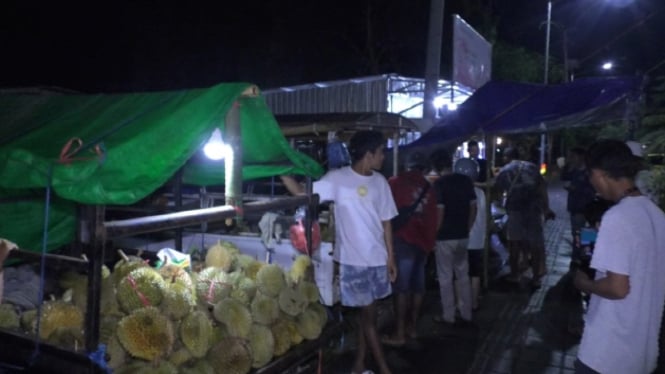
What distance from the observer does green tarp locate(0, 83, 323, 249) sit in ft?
7.59

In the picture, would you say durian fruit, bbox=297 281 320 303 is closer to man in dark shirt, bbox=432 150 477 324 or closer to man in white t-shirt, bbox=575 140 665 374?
man in white t-shirt, bbox=575 140 665 374

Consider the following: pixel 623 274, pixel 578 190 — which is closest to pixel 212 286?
pixel 623 274

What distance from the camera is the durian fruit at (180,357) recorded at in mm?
2936

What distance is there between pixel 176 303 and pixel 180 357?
0.31 meters

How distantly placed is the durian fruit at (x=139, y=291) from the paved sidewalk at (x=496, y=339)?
1.68 metres

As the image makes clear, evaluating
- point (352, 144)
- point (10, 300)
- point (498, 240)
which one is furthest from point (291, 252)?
point (498, 240)

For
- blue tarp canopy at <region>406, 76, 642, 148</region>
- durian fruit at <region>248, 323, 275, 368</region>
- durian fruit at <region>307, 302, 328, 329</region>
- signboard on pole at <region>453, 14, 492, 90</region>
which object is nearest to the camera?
durian fruit at <region>248, 323, 275, 368</region>

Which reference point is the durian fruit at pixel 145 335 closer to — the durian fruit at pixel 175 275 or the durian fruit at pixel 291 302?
the durian fruit at pixel 175 275

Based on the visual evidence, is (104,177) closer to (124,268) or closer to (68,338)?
(68,338)

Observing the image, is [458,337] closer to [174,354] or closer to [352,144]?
[352,144]

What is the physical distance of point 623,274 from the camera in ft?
8.36

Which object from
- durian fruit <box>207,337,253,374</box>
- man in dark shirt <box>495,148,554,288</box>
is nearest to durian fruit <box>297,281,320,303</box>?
durian fruit <box>207,337,253,374</box>

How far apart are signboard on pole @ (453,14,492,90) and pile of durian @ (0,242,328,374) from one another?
884 centimetres

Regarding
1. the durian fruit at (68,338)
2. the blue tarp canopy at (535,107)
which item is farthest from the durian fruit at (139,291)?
the blue tarp canopy at (535,107)
